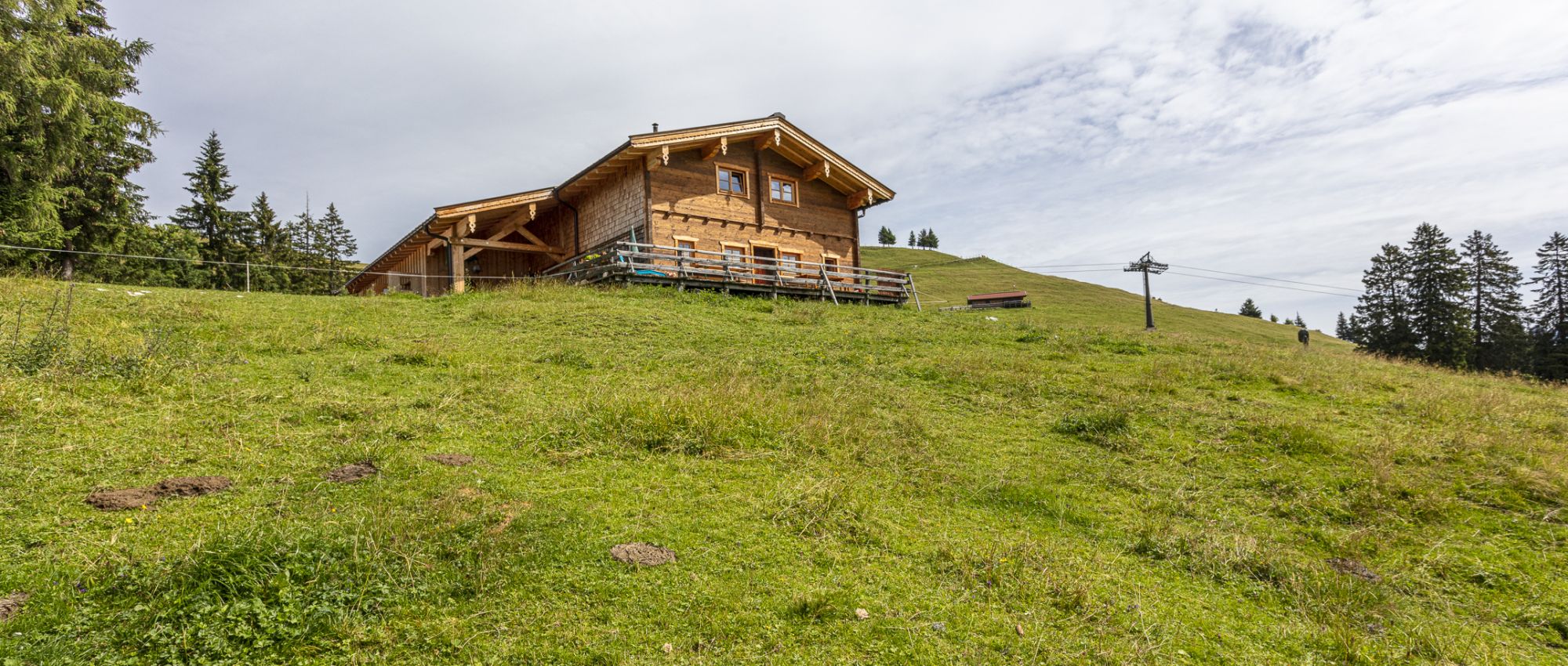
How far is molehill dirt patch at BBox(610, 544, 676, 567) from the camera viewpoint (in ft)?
17.3

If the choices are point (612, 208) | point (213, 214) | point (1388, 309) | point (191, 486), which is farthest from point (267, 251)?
point (1388, 309)

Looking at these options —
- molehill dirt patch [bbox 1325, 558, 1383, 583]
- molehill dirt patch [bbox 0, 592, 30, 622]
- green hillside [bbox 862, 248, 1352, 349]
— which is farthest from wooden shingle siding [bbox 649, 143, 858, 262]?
molehill dirt patch [bbox 1325, 558, 1383, 583]

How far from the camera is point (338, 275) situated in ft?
226

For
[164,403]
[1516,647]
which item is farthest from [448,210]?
[1516,647]

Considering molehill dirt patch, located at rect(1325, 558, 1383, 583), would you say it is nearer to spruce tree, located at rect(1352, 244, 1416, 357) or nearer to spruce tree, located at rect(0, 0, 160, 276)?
spruce tree, located at rect(0, 0, 160, 276)

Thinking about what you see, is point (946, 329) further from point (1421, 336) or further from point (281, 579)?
point (1421, 336)

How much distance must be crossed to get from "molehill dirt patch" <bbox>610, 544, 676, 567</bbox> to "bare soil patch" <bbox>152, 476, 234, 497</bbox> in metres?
3.53

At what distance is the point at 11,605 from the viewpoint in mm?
4055

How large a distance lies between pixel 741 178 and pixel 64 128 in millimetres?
25256

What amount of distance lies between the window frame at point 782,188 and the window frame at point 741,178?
1047 millimetres

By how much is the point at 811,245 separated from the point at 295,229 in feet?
211

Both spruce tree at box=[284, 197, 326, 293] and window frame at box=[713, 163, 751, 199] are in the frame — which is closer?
window frame at box=[713, 163, 751, 199]

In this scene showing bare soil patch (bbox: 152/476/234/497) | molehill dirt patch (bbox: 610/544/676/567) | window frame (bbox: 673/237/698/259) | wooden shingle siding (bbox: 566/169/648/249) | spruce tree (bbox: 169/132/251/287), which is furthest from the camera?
spruce tree (bbox: 169/132/251/287)

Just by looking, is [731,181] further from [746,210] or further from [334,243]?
[334,243]
